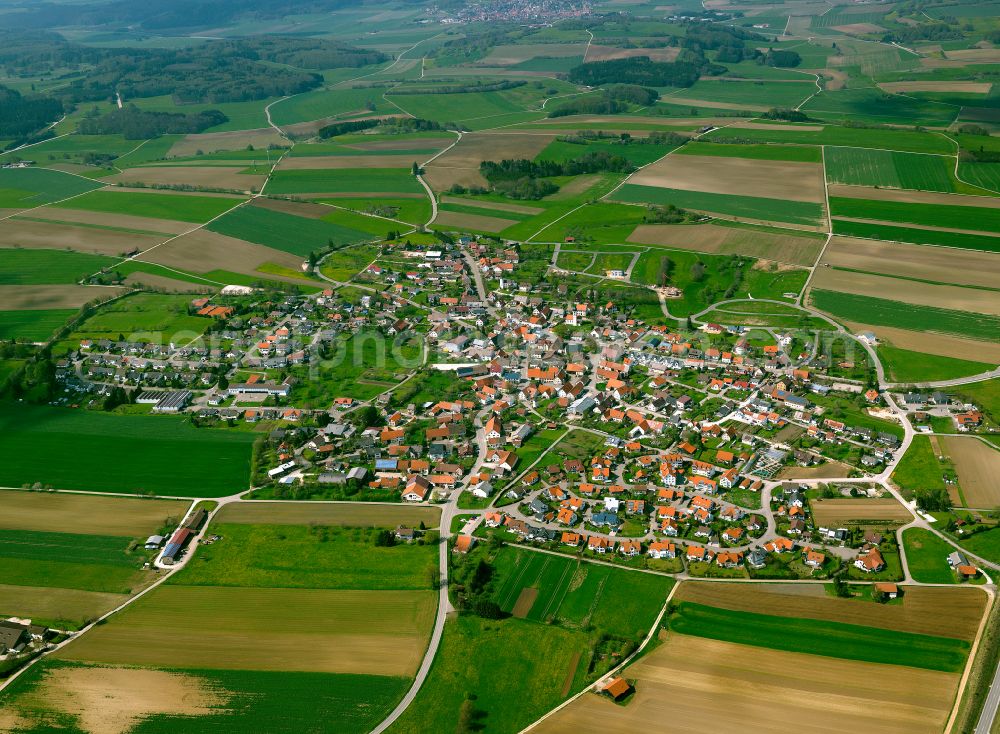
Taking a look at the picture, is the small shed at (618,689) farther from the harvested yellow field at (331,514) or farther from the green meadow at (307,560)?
the harvested yellow field at (331,514)

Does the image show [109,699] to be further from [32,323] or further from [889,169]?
[889,169]

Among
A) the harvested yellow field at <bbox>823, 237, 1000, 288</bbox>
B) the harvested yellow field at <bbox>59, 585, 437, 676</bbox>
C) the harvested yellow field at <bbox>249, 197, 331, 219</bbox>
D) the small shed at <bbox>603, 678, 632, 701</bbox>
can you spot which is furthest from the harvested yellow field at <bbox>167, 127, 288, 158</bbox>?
the small shed at <bbox>603, 678, 632, 701</bbox>

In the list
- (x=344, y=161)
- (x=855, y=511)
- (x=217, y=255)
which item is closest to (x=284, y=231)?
(x=217, y=255)

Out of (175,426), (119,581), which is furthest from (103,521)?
(175,426)

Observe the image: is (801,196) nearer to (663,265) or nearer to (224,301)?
(663,265)

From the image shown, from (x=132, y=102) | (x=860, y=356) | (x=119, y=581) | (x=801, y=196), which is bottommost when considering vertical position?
(x=119, y=581)

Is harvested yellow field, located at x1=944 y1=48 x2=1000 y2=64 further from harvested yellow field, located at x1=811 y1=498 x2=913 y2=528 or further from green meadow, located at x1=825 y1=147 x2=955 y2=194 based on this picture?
harvested yellow field, located at x1=811 y1=498 x2=913 y2=528

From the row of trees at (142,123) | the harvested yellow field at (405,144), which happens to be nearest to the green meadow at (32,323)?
the harvested yellow field at (405,144)
